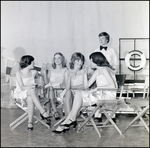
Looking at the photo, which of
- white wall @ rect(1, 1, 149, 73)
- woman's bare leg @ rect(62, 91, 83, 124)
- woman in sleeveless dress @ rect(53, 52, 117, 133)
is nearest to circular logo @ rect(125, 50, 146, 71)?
white wall @ rect(1, 1, 149, 73)

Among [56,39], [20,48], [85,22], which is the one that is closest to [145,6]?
[85,22]

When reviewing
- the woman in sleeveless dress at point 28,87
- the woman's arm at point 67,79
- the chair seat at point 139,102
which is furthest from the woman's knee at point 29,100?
the chair seat at point 139,102

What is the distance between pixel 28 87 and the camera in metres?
4.85

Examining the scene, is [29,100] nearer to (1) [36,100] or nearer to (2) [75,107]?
(1) [36,100]

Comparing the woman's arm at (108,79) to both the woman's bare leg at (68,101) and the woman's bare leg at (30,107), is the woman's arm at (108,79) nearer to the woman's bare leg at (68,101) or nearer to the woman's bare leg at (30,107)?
the woman's bare leg at (68,101)

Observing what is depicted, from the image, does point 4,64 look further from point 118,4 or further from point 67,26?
→ point 118,4

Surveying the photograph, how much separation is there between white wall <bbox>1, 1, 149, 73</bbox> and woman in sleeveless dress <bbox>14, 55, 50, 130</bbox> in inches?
103

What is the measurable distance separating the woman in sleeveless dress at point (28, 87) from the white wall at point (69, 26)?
8.62 feet

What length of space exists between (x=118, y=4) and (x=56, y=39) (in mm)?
1397

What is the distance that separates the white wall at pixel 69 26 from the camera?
24.8 feet

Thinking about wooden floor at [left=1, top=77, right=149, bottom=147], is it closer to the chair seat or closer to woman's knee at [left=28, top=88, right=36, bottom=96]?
the chair seat

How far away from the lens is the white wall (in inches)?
297

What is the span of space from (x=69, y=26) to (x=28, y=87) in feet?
10.3

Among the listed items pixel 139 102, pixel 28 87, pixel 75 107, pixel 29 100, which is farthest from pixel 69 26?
pixel 139 102
